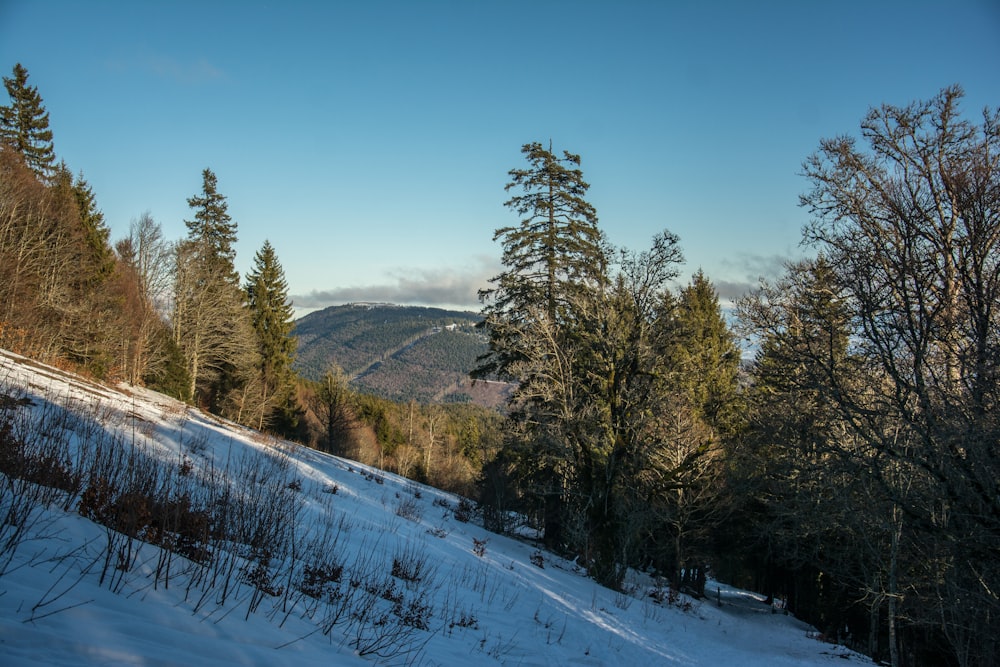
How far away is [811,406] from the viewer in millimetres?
10258

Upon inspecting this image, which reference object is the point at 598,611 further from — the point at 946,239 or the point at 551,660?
the point at 946,239

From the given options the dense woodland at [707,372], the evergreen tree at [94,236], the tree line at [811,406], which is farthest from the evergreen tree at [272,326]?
the tree line at [811,406]

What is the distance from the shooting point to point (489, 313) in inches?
763

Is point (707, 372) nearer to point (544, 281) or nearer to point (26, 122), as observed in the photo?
point (544, 281)

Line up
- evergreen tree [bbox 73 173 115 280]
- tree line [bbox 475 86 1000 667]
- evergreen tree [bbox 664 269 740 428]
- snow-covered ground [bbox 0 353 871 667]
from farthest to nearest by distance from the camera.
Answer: evergreen tree [bbox 73 173 115 280], evergreen tree [bbox 664 269 740 428], tree line [bbox 475 86 1000 667], snow-covered ground [bbox 0 353 871 667]

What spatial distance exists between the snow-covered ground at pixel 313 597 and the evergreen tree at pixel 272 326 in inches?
1039

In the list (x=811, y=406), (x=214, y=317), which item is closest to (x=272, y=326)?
(x=214, y=317)

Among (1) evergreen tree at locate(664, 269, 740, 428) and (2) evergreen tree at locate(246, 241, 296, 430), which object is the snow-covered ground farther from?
(2) evergreen tree at locate(246, 241, 296, 430)

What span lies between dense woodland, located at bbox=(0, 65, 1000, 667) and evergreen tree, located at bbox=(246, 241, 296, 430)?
0.56 feet

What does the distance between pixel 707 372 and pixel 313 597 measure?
26.2 meters

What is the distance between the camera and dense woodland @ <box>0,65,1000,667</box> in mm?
6828

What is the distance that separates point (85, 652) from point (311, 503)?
7932 mm

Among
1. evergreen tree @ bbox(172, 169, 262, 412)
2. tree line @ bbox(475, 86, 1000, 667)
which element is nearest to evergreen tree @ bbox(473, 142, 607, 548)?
tree line @ bbox(475, 86, 1000, 667)

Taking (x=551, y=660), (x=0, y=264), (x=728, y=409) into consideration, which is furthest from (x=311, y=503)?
(x=728, y=409)
